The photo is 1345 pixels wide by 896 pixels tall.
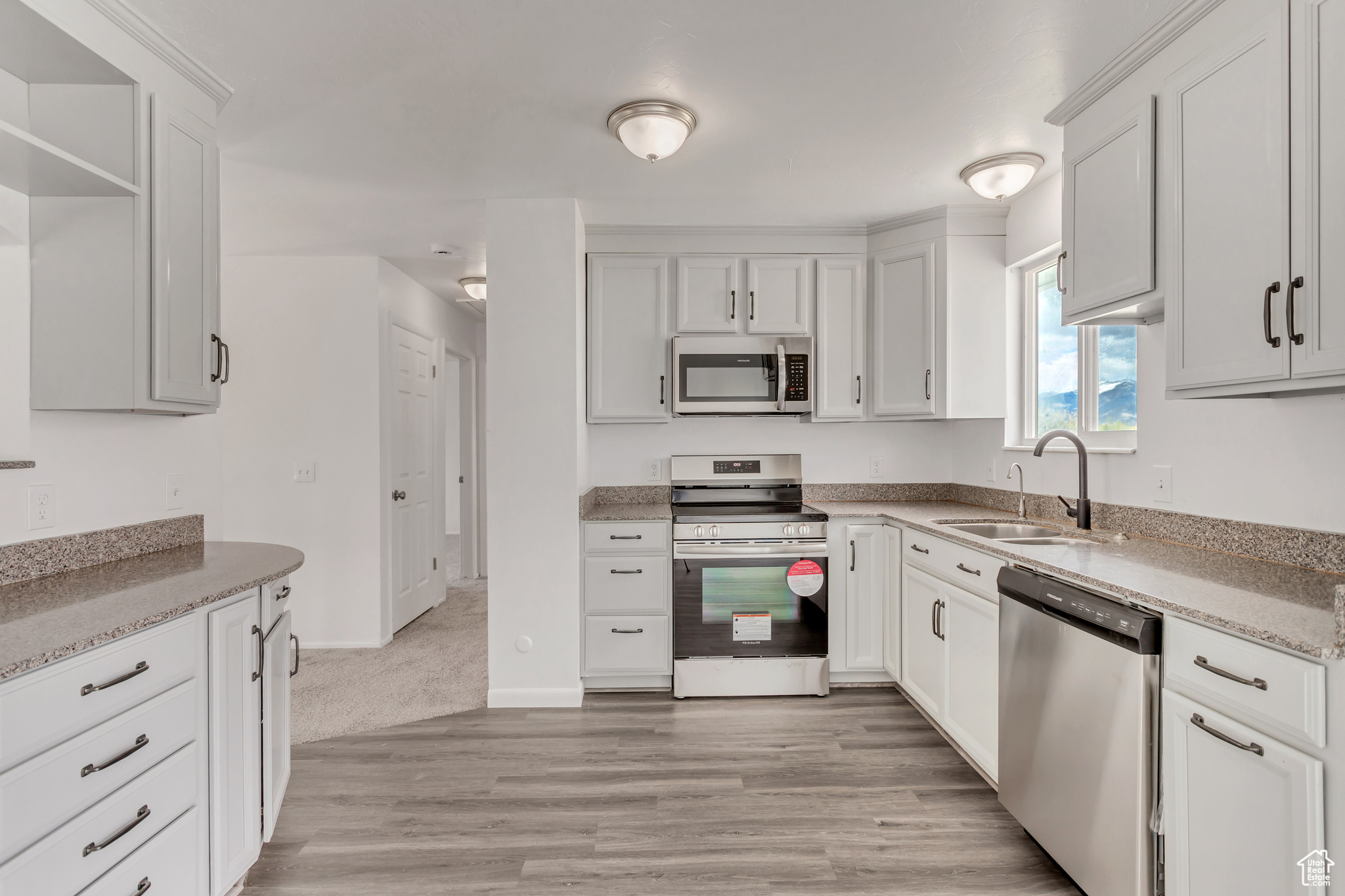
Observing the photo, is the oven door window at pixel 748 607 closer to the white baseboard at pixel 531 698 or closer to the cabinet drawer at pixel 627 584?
the cabinet drawer at pixel 627 584

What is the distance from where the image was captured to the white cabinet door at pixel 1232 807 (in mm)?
1170

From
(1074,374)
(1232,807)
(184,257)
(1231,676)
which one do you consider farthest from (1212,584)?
(184,257)

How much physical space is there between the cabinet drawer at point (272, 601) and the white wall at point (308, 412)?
6.69ft

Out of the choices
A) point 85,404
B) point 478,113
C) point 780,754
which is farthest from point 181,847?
point 478,113

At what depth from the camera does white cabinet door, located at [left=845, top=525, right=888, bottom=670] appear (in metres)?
3.30

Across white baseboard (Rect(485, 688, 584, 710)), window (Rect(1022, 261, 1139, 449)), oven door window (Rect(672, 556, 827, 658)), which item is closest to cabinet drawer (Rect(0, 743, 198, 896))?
white baseboard (Rect(485, 688, 584, 710))

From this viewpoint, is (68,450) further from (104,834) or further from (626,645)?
(626,645)

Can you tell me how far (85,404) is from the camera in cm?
179

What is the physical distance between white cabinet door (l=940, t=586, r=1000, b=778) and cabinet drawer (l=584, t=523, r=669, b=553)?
4.38 ft

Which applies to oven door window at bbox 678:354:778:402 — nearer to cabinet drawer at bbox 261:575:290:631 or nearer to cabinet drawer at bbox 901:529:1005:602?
cabinet drawer at bbox 901:529:1005:602

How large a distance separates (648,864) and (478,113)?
2.55m

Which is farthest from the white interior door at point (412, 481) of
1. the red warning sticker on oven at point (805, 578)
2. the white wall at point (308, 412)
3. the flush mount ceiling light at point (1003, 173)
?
the flush mount ceiling light at point (1003, 173)

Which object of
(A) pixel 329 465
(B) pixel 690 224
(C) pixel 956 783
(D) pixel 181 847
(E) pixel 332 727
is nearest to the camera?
(D) pixel 181 847

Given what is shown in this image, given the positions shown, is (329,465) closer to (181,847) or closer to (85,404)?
(85,404)
